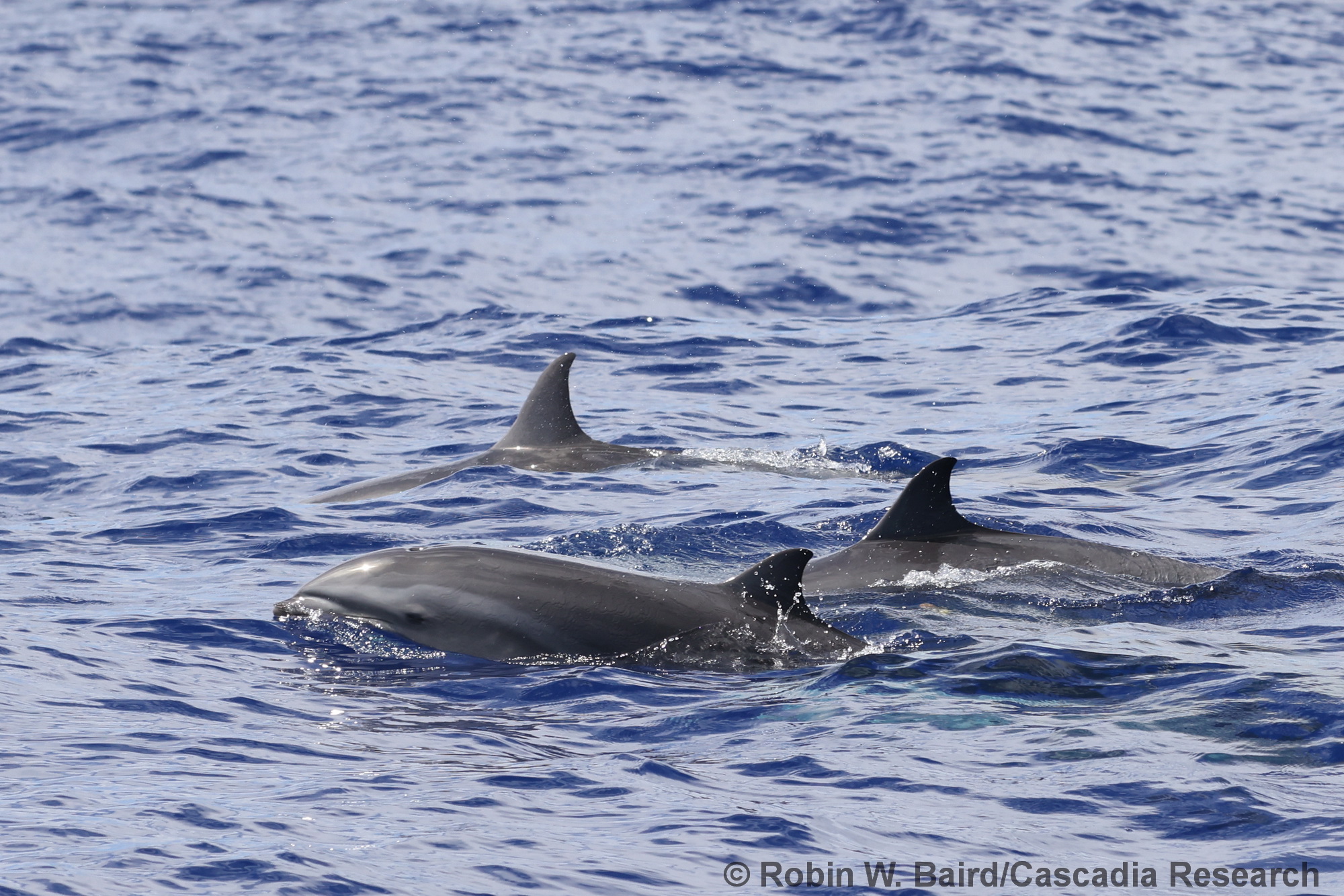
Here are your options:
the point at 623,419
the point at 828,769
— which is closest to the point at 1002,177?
the point at 623,419

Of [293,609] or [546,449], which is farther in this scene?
[546,449]

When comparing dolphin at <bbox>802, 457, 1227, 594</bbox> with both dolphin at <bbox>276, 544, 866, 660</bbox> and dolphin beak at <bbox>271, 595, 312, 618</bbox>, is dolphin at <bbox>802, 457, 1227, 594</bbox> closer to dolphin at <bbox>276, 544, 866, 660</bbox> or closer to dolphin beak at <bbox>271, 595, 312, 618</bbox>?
dolphin at <bbox>276, 544, 866, 660</bbox>

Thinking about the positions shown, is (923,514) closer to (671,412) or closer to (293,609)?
(293,609)

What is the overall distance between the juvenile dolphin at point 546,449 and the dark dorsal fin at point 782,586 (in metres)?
6.82

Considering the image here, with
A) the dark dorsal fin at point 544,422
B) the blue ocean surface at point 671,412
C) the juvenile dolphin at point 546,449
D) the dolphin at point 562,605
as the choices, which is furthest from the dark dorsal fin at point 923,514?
the dark dorsal fin at point 544,422

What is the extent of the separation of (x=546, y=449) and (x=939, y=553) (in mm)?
6378

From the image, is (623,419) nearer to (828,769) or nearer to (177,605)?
(177,605)

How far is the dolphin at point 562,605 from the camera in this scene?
34.8 feet

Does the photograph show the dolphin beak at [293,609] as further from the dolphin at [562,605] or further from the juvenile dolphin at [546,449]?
the juvenile dolphin at [546,449]

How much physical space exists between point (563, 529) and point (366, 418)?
294 inches

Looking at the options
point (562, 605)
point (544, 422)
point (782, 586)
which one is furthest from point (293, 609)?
point (544, 422)

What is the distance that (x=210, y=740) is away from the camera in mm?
9344

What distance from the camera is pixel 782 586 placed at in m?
10.6

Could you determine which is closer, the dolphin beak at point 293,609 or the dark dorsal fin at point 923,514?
the dolphin beak at point 293,609
